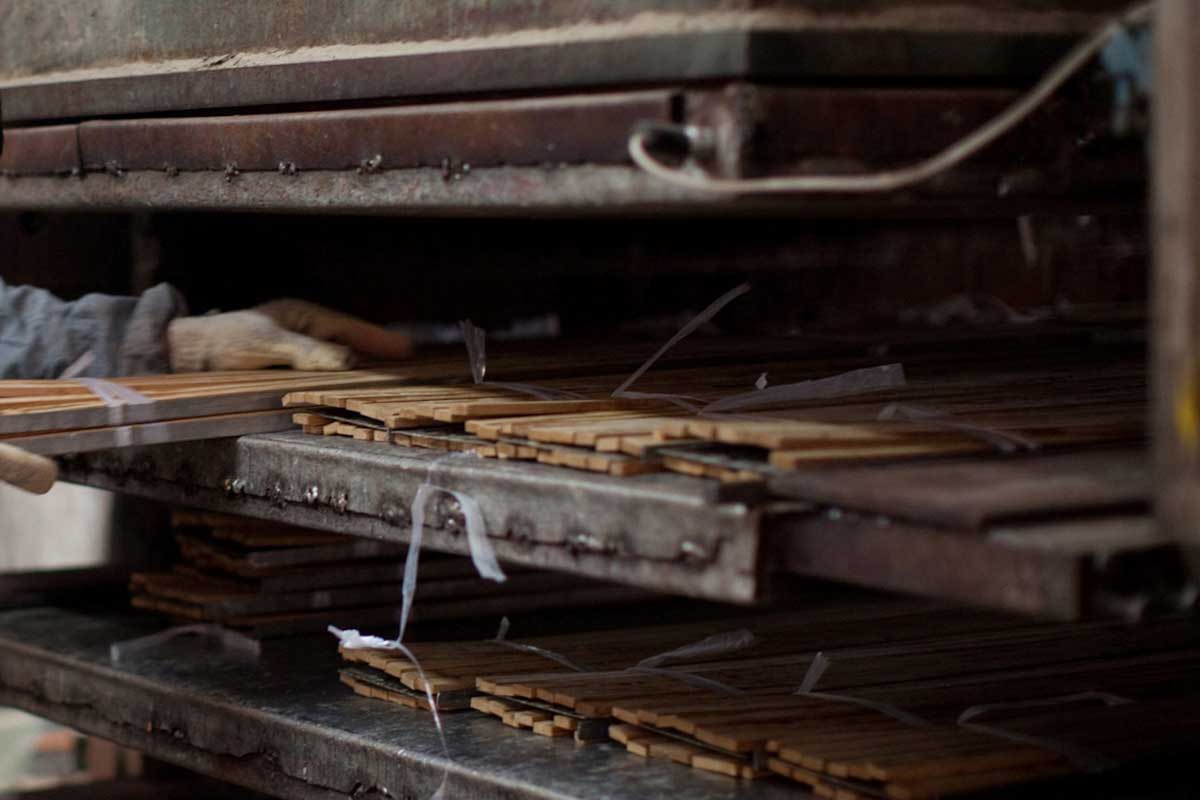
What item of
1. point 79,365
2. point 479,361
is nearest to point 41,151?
point 79,365

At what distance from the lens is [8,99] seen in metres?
5.04

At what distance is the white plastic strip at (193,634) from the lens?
465 cm

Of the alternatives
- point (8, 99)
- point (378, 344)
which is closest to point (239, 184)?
point (378, 344)

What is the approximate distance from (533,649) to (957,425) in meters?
1.25

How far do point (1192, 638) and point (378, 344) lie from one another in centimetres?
206

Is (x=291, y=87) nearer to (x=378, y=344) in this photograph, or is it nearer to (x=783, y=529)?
(x=378, y=344)

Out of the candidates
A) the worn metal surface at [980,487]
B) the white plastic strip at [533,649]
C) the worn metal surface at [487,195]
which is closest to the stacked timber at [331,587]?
the white plastic strip at [533,649]

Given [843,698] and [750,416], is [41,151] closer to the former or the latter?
[750,416]

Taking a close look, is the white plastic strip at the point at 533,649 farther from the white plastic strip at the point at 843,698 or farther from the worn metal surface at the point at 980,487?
the worn metal surface at the point at 980,487

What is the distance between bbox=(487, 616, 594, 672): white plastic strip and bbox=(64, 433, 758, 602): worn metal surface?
62cm

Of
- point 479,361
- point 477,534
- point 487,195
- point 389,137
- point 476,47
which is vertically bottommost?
point 477,534

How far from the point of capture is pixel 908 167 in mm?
3088

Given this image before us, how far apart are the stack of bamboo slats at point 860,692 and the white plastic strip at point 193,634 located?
0.42 m

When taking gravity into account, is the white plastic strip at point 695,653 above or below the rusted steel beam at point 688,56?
below
